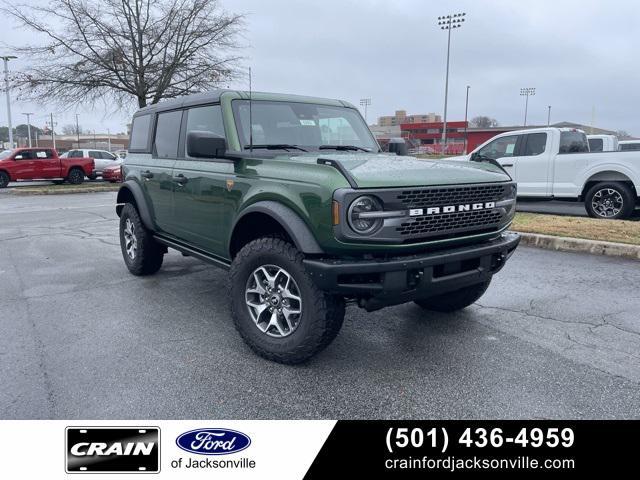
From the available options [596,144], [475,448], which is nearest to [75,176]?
→ [596,144]

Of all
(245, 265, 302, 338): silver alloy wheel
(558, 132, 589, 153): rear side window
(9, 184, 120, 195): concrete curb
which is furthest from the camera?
(9, 184, 120, 195): concrete curb

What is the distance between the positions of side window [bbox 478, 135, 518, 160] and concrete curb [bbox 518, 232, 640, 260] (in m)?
3.65

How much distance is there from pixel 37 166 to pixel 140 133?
18.7 meters

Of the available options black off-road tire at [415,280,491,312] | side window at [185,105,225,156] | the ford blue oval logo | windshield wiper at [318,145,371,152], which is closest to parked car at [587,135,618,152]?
black off-road tire at [415,280,491,312]

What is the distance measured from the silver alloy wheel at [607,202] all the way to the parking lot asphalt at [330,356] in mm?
3972

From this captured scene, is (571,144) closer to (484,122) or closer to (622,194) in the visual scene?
(622,194)

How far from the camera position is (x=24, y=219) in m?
11.4

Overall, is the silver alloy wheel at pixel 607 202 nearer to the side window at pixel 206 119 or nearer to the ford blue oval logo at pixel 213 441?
the side window at pixel 206 119

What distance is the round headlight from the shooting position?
2.96 m

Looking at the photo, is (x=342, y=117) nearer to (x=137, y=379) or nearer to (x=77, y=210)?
(x=137, y=379)

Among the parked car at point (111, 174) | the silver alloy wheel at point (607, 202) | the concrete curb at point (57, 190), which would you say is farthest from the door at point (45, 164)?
the silver alloy wheel at point (607, 202)

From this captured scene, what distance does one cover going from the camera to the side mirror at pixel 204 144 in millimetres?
3652

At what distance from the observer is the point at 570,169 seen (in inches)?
383

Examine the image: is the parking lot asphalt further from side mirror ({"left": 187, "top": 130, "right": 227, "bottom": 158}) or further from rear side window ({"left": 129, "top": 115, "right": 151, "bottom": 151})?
rear side window ({"left": 129, "top": 115, "right": 151, "bottom": 151})
